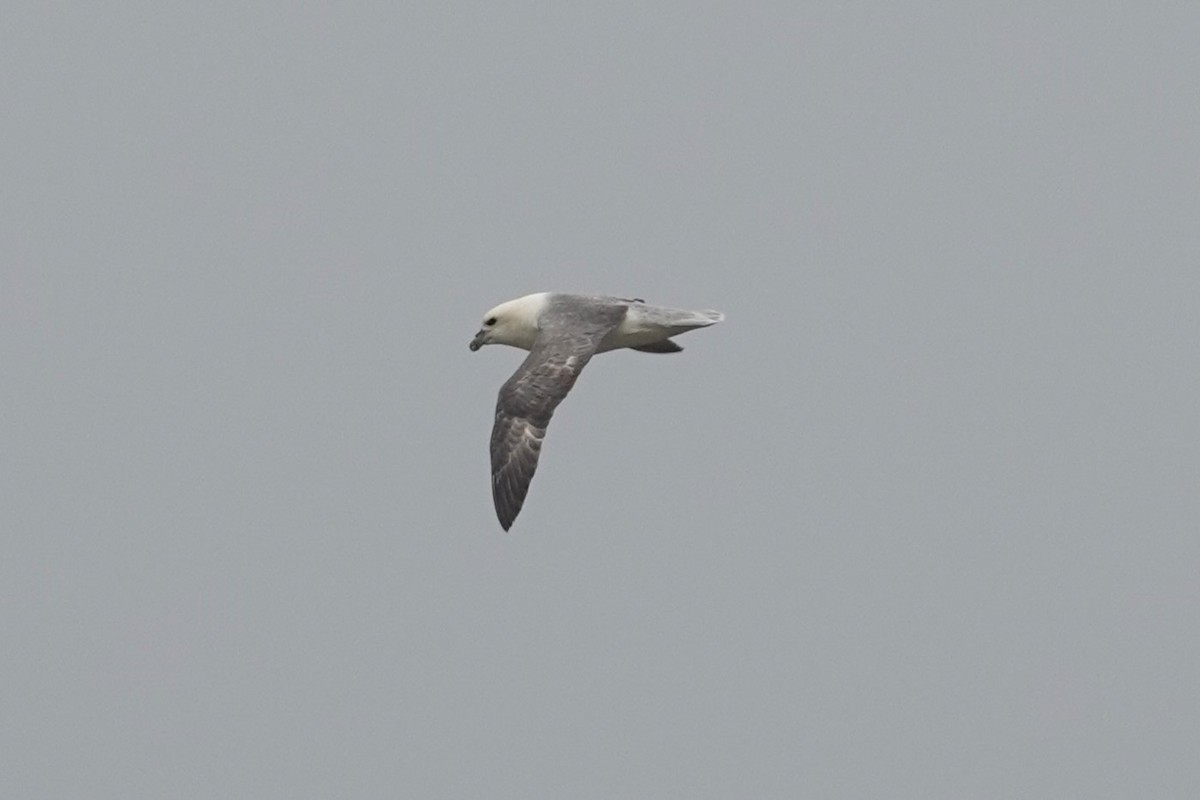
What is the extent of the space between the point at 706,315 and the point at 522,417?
→ 2859 millimetres

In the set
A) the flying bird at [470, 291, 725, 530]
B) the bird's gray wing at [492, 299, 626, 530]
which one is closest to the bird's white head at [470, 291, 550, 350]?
the flying bird at [470, 291, 725, 530]

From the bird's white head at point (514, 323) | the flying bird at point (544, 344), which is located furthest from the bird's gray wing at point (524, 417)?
the bird's white head at point (514, 323)

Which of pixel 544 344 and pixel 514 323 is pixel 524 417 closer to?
pixel 544 344

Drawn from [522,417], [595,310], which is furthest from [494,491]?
[595,310]

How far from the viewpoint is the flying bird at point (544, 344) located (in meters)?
21.1

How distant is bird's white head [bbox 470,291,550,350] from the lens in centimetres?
Answer: 2347

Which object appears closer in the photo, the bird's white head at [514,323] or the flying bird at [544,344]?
the flying bird at [544,344]

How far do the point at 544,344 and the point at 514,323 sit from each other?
1599 millimetres

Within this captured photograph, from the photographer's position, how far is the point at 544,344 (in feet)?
72.4

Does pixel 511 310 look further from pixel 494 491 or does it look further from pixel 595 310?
pixel 494 491

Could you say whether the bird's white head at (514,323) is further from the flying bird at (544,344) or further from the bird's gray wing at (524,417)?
the bird's gray wing at (524,417)

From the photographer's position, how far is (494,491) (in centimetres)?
2114

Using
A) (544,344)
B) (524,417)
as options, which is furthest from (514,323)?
(524,417)

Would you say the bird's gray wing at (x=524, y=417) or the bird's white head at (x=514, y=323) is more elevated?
the bird's white head at (x=514, y=323)
